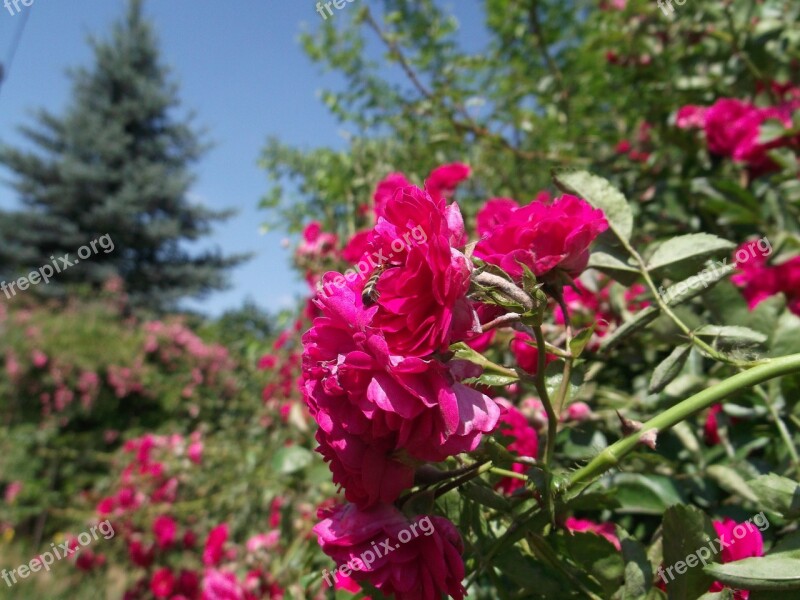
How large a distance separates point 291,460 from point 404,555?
713mm

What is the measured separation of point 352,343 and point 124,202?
13.7 meters

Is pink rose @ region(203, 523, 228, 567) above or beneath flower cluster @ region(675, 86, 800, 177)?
beneath

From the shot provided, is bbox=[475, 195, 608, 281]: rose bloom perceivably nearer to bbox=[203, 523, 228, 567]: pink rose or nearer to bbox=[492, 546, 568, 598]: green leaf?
bbox=[492, 546, 568, 598]: green leaf

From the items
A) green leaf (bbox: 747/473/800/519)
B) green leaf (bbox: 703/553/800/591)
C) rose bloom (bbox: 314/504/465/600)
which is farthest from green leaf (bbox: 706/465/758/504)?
rose bloom (bbox: 314/504/465/600)

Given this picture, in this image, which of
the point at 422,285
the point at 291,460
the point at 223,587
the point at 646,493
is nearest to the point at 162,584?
the point at 223,587

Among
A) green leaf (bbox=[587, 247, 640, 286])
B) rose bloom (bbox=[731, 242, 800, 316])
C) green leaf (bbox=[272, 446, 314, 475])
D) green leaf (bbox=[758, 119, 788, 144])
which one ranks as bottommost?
rose bloom (bbox=[731, 242, 800, 316])

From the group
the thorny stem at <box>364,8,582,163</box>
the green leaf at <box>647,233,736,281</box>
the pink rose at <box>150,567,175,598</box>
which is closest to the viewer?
the green leaf at <box>647,233,736,281</box>

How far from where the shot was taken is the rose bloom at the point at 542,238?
1.52 ft

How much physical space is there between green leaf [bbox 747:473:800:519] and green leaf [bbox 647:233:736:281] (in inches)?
8.2

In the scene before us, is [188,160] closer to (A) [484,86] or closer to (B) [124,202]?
(B) [124,202]

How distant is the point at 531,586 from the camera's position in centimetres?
47

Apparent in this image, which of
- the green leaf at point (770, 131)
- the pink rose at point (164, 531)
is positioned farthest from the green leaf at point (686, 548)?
the pink rose at point (164, 531)

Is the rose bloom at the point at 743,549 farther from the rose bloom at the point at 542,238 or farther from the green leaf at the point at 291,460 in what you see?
the green leaf at the point at 291,460

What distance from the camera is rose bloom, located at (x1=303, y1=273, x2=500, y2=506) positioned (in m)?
0.36
